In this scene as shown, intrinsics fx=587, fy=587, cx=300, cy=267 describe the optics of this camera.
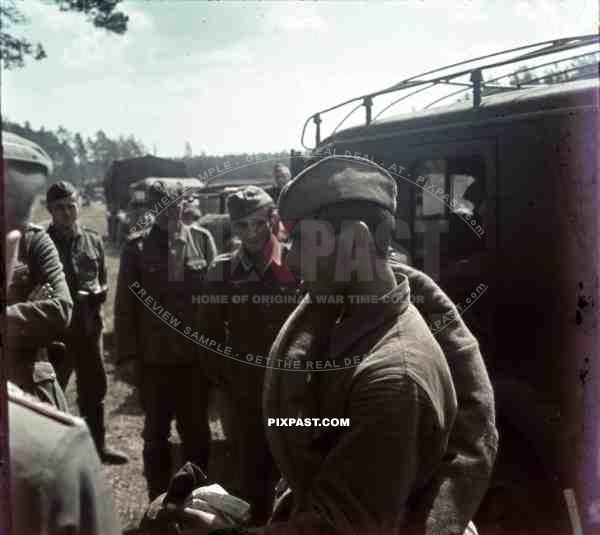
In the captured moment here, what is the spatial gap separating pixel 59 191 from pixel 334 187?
1535 millimetres

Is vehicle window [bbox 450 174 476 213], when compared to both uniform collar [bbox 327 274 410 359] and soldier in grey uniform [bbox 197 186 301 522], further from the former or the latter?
uniform collar [bbox 327 274 410 359]

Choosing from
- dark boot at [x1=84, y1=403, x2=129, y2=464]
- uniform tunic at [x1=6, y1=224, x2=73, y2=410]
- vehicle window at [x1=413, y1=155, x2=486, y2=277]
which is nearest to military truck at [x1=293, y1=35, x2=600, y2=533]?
vehicle window at [x1=413, y1=155, x2=486, y2=277]

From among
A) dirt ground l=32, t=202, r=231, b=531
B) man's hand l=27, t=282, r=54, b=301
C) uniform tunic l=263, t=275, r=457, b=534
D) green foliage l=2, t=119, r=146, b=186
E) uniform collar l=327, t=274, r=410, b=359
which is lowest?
dirt ground l=32, t=202, r=231, b=531

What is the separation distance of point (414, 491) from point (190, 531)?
0.56 m

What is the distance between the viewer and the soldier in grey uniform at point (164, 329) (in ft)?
8.34

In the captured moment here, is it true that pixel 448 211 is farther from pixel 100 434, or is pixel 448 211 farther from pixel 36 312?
pixel 100 434

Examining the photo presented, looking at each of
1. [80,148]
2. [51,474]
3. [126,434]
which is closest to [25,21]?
[80,148]

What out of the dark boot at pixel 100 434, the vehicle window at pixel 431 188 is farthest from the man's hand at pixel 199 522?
the vehicle window at pixel 431 188

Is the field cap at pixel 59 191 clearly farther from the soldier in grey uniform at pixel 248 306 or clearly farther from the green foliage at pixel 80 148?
the soldier in grey uniform at pixel 248 306

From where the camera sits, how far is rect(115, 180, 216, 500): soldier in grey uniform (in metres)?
2.54

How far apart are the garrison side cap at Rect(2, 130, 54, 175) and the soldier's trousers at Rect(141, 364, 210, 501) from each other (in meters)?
1.51

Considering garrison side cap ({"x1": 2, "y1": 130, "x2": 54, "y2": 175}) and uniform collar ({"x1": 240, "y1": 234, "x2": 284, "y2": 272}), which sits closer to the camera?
garrison side cap ({"x1": 2, "y1": 130, "x2": 54, "y2": 175})

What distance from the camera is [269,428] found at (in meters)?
1.37

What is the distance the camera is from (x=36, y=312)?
5.74 feet
